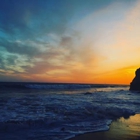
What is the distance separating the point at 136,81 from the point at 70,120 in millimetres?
58569

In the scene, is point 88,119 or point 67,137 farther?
point 88,119

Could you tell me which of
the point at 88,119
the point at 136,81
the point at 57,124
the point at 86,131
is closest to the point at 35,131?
the point at 57,124

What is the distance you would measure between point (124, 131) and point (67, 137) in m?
2.89

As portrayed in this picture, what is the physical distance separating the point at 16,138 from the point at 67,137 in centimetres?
200

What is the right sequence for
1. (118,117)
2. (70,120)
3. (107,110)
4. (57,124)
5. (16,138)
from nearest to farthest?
(16,138) → (57,124) → (70,120) → (118,117) → (107,110)

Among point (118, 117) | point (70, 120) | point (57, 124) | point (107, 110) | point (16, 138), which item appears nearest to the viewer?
point (16, 138)

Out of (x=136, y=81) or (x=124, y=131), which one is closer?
(x=124, y=131)

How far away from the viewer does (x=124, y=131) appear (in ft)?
28.3

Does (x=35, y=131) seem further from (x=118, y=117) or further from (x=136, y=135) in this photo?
(x=118, y=117)

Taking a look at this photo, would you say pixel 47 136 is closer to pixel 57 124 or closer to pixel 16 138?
pixel 16 138

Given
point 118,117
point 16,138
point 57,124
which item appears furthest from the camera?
point 118,117

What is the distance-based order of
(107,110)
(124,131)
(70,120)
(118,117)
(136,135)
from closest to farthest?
(136,135) < (124,131) < (70,120) < (118,117) < (107,110)

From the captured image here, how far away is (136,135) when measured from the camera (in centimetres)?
802

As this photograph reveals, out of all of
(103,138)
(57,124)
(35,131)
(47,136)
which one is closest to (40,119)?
(57,124)
